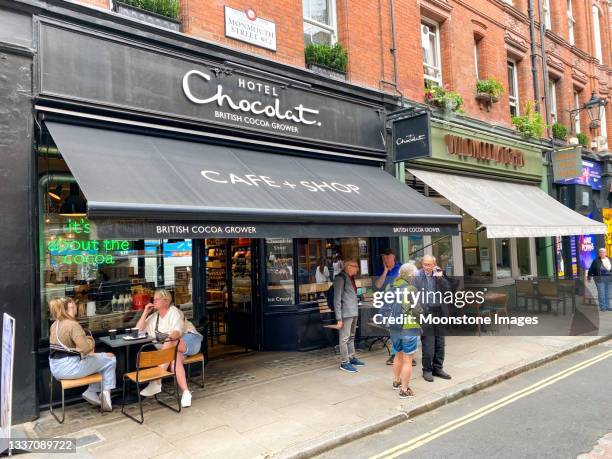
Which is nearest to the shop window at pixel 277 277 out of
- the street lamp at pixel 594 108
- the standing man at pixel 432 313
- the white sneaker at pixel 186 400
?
the standing man at pixel 432 313

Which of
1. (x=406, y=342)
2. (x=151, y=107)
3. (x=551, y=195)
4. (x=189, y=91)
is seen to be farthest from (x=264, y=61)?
(x=551, y=195)

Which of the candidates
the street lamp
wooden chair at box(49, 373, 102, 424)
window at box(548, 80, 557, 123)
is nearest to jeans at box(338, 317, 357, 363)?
wooden chair at box(49, 373, 102, 424)

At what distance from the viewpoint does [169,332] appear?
6016 mm

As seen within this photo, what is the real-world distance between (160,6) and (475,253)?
33.7 feet

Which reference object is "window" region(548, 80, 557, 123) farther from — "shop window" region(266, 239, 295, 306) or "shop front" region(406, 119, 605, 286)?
"shop window" region(266, 239, 295, 306)

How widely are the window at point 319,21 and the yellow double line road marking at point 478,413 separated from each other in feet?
24.0

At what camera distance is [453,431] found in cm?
505

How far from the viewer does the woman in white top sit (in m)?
9.17

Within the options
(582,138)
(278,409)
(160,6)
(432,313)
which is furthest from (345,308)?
(582,138)

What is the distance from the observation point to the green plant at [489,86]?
12.7 metres

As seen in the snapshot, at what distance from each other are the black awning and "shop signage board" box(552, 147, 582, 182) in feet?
28.5

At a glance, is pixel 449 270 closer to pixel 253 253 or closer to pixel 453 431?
pixel 253 253

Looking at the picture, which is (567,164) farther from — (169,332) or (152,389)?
(152,389)

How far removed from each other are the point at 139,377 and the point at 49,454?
1182mm
